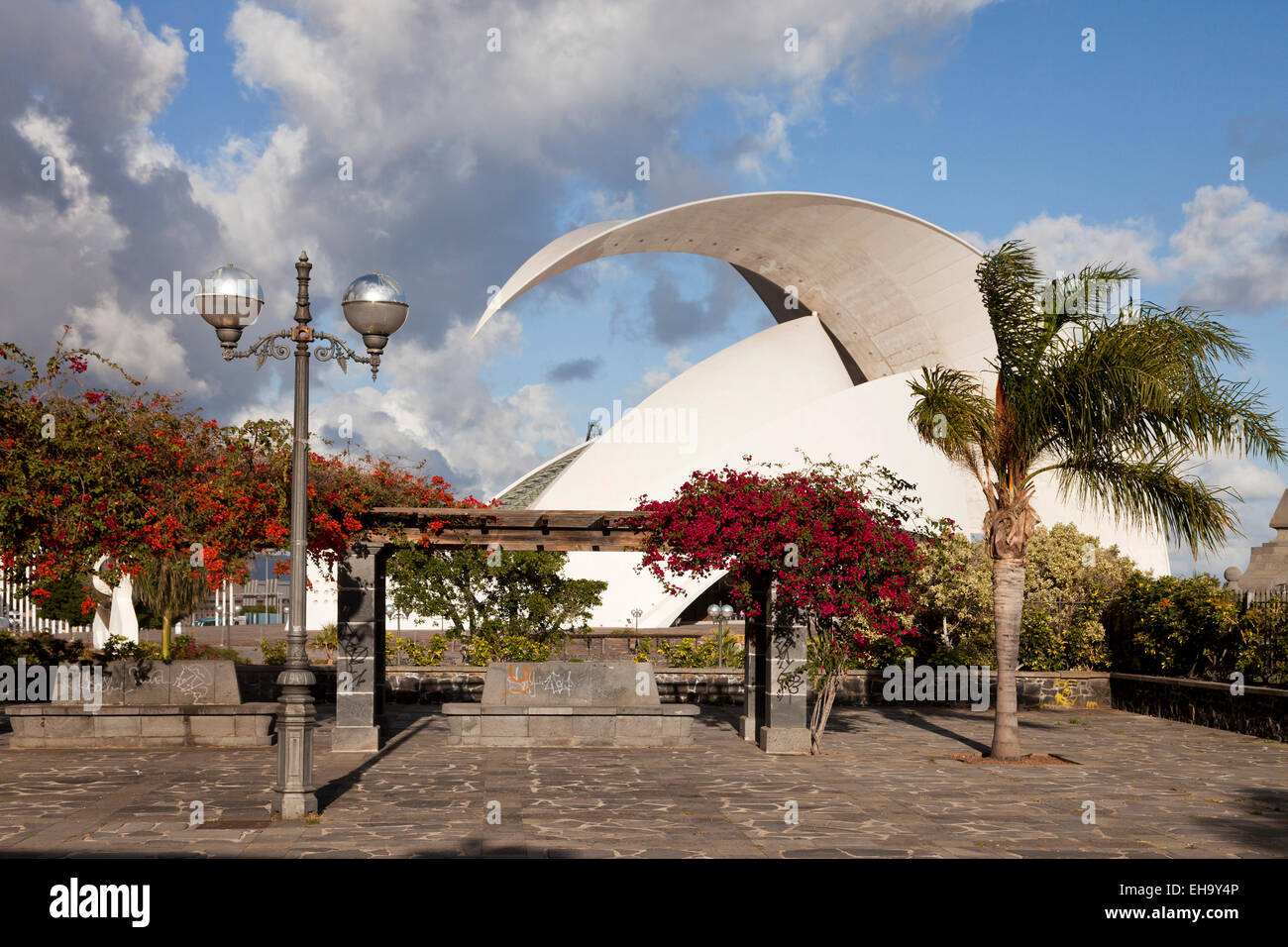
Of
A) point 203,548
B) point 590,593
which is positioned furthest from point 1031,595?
point 203,548

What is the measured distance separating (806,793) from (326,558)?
242 inches

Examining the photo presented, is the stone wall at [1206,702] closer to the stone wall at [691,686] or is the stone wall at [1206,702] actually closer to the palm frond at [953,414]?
the stone wall at [691,686]

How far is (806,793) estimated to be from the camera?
10297 millimetres

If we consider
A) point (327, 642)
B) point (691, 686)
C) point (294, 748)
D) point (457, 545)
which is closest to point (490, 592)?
point (327, 642)

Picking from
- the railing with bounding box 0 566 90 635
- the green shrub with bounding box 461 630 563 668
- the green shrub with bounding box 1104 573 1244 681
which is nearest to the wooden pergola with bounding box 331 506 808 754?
the green shrub with bounding box 461 630 563 668

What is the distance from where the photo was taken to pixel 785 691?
43.7 feet

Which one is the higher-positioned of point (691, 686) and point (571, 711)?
point (571, 711)

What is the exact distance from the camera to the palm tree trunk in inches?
504

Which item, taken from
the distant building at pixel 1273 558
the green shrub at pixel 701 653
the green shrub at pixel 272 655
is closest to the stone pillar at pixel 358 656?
the green shrub at pixel 701 653

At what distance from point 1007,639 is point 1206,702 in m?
5.92

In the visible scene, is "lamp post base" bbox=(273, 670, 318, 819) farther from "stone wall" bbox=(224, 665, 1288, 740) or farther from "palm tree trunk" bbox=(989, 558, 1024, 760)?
"stone wall" bbox=(224, 665, 1288, 740)

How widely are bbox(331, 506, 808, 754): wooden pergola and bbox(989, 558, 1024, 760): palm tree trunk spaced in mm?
2195

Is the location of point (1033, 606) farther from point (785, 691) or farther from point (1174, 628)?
point (785, 691)
